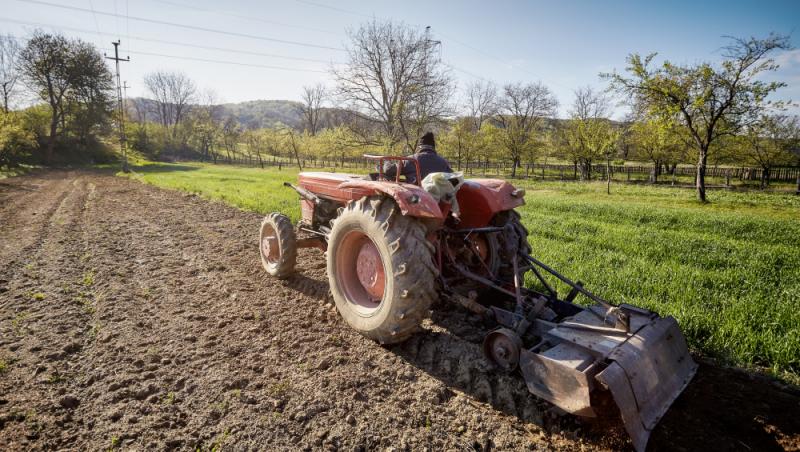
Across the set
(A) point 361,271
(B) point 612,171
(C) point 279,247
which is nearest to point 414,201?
(A) point 361,271

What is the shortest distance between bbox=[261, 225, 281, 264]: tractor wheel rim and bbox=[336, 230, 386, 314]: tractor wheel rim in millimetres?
1512

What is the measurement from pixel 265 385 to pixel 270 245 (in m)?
2.55

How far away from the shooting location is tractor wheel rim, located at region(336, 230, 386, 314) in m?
3.45

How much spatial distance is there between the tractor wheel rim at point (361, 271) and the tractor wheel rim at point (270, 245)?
4.96 feet

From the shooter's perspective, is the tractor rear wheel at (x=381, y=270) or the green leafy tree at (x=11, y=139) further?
the green leafy tree at (x=11, y=139)

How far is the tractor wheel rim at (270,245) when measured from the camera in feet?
16.5

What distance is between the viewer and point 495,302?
3.80 meters

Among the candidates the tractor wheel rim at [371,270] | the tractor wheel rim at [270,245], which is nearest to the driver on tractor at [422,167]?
the tractor wheel rim at [371,270]

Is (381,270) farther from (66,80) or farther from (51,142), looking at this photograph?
(66,80)

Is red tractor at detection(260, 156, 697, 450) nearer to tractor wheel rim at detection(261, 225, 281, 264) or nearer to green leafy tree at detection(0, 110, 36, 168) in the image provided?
tractor wheel rim at detection(261, 225, 281, 264)

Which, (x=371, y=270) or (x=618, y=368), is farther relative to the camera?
(x=371, y=270)

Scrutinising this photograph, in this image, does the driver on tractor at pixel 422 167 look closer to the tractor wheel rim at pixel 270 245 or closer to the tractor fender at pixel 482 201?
the tractor fender at pixel 482 201

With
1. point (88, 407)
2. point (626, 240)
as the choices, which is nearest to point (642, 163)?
point (626, 240)

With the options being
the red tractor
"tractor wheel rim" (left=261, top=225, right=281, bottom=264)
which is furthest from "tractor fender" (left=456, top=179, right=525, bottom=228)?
"tractor wheel rim" (left=261, top=225, right=281, bottom=264)
